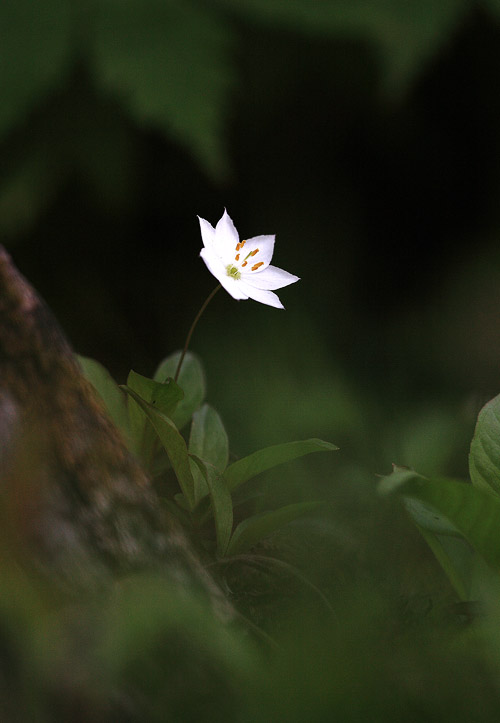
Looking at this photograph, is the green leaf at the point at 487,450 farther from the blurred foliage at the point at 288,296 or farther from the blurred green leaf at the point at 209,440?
the blurred green leaf at the point at 209,440

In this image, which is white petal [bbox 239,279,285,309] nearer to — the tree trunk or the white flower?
the white flower

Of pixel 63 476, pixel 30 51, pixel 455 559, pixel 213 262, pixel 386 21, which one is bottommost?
pixel 455 559

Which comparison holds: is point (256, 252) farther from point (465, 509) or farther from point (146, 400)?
point (465, 509)

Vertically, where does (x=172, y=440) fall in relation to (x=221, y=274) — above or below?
below

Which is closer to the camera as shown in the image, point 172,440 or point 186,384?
point 172,440

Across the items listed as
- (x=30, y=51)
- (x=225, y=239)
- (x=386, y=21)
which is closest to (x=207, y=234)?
(x=225, y=239)

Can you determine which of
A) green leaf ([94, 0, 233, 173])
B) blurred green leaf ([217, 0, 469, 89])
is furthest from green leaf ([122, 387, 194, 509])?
blurred green leaf ([217, 0, 469, 89])

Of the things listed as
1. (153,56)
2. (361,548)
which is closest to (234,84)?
(153,56)

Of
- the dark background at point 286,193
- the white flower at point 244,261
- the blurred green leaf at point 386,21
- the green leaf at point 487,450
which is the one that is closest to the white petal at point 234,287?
the white flower at point 244,261
